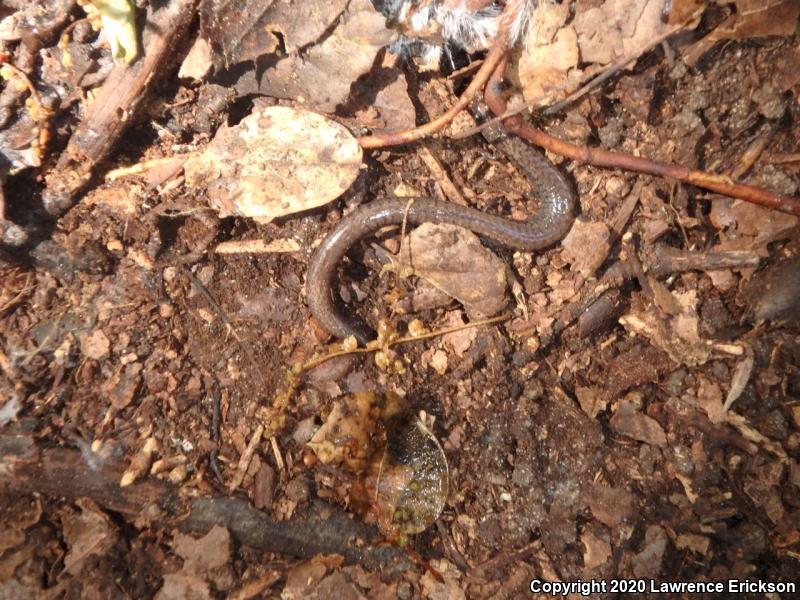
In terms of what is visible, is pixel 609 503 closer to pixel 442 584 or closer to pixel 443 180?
pixel 442 584

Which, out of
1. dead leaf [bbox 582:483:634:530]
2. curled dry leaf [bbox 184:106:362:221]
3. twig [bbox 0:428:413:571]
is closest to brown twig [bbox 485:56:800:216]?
curled dry leaf [bbox 184:106:362:221]

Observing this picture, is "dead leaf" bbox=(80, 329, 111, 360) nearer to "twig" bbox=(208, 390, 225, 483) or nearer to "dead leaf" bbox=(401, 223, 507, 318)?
"twig" bbox=(208, 390, 225, 483)

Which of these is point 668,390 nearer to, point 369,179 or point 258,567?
point 369,179

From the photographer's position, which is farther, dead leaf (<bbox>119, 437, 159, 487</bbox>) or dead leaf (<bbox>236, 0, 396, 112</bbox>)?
dead leaf (<bbox>119, 437, 159, 487</bbox>)

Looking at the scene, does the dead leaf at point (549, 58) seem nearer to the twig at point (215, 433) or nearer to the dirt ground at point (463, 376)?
the dirt ground at point (463, 376)

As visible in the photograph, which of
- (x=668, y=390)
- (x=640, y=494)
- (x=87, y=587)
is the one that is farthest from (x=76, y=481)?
(x=668, y=390)

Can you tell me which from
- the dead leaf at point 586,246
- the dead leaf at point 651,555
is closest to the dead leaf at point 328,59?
the dead leaf at point 586,246
